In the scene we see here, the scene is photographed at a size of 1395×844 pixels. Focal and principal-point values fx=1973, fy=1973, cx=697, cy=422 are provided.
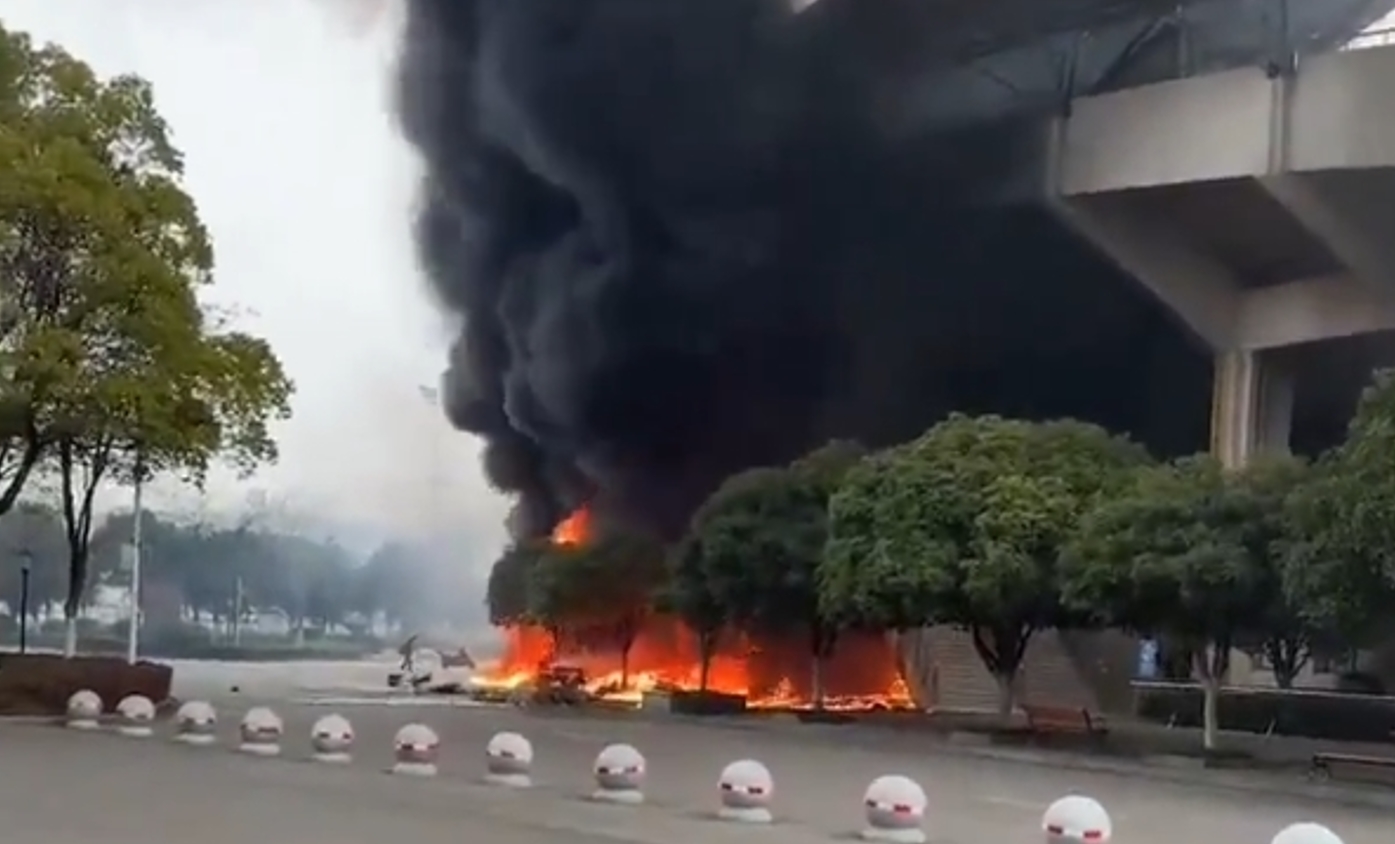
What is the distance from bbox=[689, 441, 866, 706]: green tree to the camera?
1892 inches

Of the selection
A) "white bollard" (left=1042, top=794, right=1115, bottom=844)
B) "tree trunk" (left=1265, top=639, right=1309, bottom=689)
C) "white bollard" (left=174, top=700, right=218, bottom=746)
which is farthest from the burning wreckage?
"white bollard" (left=1042, top=794, right=1115, bottom=844)

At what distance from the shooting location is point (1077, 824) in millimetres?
14664

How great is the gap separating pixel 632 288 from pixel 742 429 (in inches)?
267

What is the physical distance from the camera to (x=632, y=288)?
6481 cm

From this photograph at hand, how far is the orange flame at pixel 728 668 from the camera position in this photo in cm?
5950

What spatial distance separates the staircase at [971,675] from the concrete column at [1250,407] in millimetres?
7701

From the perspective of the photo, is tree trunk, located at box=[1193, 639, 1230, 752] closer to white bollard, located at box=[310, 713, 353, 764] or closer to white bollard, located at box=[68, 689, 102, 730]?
white bollard, located at box=[310, 713, 353, 764]

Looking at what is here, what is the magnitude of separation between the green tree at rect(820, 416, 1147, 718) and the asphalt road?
4886 millimetres

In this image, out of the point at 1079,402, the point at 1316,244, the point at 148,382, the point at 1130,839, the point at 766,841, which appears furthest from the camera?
the point at 1079,402

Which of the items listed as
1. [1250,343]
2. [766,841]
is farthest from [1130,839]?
[1250,343]

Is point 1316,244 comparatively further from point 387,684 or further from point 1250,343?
point 387,684

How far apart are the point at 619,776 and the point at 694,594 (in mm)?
30644

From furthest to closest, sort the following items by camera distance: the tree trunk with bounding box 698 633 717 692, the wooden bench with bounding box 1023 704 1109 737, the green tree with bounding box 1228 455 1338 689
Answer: the tree trunk with bounding box 698 633 717 692 < the wooden bench with bounding box 1023 704 1109 737 < the green tree with bounding box 1228 455 1338 689

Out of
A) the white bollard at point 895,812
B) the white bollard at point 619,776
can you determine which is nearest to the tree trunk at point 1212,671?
the white bollard at point 619,776
